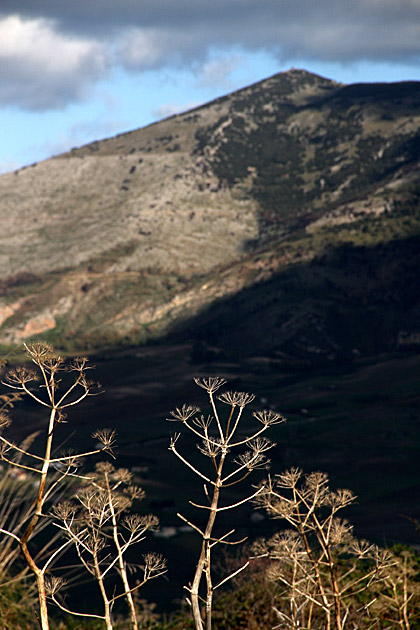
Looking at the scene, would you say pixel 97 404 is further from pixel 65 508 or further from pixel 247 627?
pixel 65 508

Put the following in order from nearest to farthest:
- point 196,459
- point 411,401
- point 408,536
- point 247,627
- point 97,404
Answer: point 247,627, point 408,536, point 196,459, point 411,401, point 97,404

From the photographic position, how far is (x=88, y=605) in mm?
65438

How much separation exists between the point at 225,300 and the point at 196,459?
277 feet

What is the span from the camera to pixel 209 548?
1208cm

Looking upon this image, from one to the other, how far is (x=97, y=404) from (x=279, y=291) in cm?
5569

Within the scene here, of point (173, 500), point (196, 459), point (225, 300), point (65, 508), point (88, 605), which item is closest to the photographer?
point (65, 508)

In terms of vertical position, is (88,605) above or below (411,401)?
above

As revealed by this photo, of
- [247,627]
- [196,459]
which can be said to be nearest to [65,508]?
[247,627]

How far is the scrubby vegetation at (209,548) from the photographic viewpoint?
11.6 m

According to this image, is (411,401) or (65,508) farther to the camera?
(411,401)

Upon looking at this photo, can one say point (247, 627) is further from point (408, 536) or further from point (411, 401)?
point (411, 401)

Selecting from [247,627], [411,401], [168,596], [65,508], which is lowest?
[411,401]

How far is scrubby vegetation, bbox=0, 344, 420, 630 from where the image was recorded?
1158 cm

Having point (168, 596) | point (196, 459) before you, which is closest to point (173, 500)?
point (196, 459)
